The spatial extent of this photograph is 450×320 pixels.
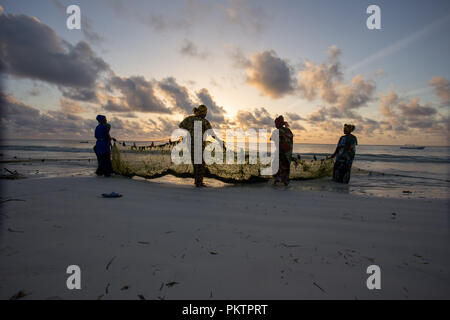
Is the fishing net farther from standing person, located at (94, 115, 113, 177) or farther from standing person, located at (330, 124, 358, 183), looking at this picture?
standing person, located at (330, 124, 358, 183)

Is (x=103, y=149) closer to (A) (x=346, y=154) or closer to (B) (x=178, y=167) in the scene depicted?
(B) (x=178, y=167)

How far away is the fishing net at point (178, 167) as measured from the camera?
6449 mm

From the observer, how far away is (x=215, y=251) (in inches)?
76.0

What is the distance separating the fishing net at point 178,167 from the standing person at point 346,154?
0.64 meters

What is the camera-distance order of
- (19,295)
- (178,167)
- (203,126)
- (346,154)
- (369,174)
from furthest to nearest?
(369,174) < (346,154) < (178,167) < (203,126) < (19,295)

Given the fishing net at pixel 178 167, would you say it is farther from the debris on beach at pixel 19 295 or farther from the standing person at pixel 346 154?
the debris on beach at pixel 19 295

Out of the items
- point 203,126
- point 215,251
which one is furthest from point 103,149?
point 215,251

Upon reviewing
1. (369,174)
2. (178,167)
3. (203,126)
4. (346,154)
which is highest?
(203,126)

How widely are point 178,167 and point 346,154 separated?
5679 mm

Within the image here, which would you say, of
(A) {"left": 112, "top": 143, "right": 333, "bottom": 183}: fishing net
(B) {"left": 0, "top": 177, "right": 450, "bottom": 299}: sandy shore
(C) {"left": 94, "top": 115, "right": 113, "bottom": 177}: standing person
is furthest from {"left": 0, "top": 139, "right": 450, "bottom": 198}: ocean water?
(B) {"left": 0, "top": 177, "right": 450, "bottom": 299}: sandy shore

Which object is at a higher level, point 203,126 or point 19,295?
point 203,126
